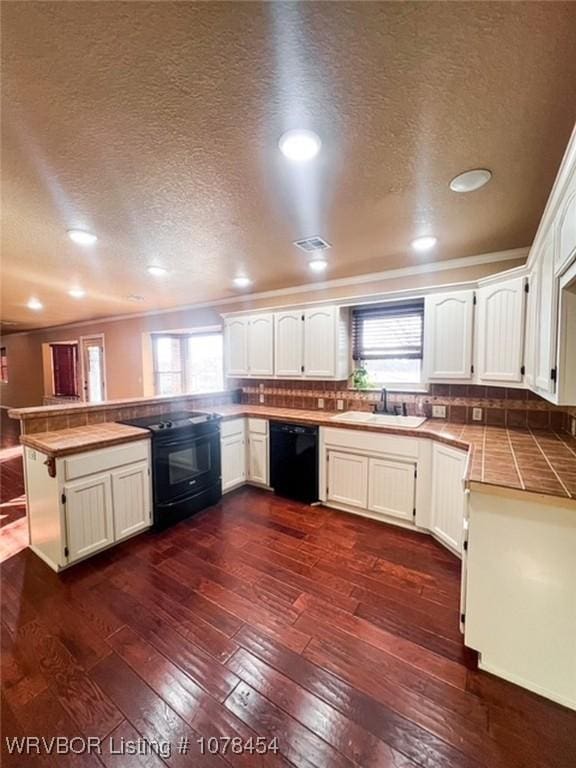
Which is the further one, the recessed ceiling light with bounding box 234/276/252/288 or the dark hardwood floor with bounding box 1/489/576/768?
the recessed ceiling light with bounding box 234/276/252/288

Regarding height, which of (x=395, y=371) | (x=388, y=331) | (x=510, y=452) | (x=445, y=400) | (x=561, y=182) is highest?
(x=561, y=182)

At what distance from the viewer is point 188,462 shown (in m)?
3.10

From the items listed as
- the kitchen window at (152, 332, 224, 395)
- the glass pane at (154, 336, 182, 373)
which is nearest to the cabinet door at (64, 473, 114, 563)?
the kitchen window at (152, 332, 224, 395)

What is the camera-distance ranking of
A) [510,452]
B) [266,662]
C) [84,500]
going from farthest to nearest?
[84,500]
[510,452]
[266,662]

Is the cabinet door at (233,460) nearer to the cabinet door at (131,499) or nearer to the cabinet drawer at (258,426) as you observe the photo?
the cabinet drawer at (258,426)

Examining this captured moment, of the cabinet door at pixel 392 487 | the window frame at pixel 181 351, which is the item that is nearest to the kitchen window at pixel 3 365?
the window frame at pixel 181 351

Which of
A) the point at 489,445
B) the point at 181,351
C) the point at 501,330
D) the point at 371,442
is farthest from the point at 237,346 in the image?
the point at 489,445

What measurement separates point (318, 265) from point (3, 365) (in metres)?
10.5

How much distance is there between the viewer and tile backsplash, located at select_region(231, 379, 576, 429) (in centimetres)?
270

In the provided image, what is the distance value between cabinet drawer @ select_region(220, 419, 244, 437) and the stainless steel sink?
1.11 m

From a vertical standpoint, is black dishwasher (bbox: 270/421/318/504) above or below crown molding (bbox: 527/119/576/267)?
below

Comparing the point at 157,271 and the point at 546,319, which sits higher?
the point at 157,271

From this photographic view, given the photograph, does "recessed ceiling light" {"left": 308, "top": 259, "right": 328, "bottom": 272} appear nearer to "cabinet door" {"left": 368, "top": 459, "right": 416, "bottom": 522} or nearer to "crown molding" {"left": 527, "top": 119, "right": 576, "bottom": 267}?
"crown molding" {"left": 527, "top": 119, "right": 576, "bottom": 267}

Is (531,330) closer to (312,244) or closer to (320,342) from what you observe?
(312,244)
